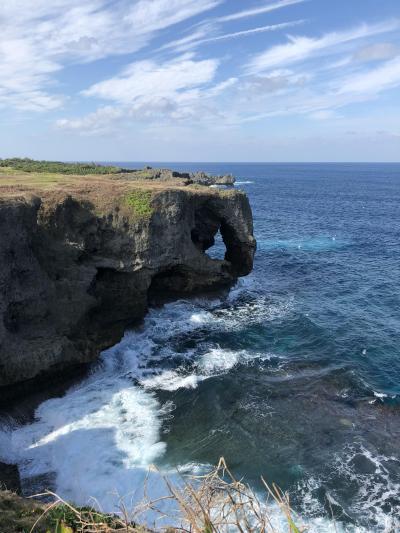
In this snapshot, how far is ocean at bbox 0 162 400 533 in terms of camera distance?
19438 mm

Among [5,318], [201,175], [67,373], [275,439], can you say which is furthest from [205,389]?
[201,175]

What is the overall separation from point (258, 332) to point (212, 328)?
369 centimetres

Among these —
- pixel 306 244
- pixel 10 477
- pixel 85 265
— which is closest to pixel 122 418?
pixel 10 477

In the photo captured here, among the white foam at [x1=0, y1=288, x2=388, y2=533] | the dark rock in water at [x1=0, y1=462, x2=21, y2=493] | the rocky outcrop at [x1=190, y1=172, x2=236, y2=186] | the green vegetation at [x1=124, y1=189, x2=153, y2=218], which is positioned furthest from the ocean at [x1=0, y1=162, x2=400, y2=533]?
the rocky outcrop at [x1=190, y1=172, x2=236, y2=186]

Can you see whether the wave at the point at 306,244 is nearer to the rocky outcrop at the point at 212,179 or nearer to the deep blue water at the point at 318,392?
the deep blue water at the point at 318,392

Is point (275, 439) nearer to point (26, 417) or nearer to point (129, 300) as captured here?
point (26, 417)

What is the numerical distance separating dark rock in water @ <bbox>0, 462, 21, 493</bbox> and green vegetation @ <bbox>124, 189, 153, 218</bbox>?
1836 centimetres

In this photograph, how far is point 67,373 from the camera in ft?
87.2

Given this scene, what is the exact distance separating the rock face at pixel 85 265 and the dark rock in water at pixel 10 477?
15.6 ft

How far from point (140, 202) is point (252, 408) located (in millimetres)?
17033

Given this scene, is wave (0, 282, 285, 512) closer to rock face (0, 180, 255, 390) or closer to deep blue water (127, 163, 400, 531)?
deep blue water (127, 163, 400, 531)

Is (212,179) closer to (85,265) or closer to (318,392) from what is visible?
(85,265)

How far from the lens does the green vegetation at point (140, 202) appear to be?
106 feet

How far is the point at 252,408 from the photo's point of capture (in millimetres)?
24531
